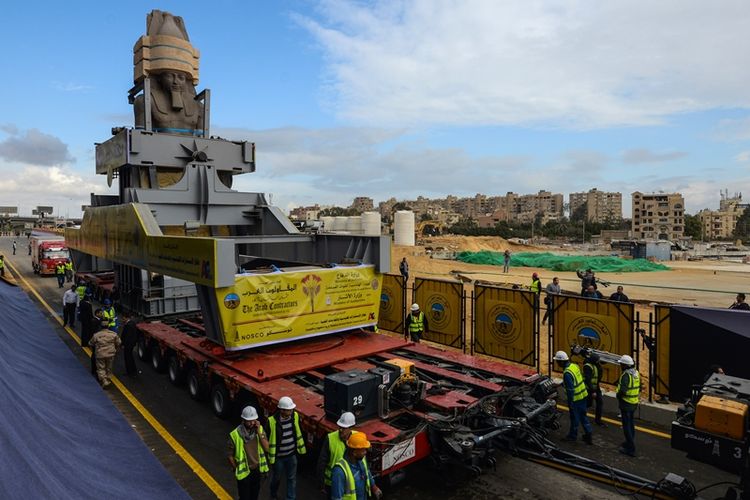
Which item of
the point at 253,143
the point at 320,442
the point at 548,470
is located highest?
the point at 253,143

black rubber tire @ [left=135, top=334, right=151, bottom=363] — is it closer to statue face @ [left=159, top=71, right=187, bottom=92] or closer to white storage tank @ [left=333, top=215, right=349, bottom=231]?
statue face @ [left=159, top=71, right=187, bottom=92]

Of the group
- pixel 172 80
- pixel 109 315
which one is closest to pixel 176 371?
pixel 109 315

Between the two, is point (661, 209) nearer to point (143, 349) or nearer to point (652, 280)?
point (652, 280)

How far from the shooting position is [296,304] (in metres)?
9.49

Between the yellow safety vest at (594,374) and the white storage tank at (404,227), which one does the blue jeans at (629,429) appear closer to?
the yellow safety vest at (594,374)

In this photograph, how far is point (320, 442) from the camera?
666 centimetres

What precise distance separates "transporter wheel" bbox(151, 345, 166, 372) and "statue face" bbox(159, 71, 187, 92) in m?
9.51

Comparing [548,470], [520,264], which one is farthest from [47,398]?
[520,264]

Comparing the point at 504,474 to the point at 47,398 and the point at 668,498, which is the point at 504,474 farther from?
the point at 47,398

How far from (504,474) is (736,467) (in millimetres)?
2877

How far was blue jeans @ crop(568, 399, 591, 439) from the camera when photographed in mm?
8242

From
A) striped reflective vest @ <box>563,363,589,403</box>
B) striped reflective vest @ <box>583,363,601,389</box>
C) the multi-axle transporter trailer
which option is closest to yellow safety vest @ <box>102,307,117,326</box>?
the multi-axle transporter trailer

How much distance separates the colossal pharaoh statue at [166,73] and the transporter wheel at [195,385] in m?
10.2

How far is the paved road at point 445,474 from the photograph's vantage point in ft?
22.3
